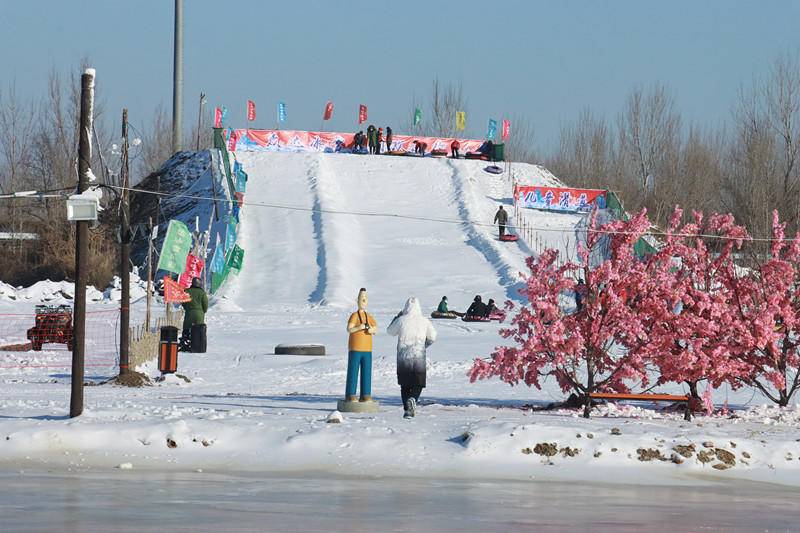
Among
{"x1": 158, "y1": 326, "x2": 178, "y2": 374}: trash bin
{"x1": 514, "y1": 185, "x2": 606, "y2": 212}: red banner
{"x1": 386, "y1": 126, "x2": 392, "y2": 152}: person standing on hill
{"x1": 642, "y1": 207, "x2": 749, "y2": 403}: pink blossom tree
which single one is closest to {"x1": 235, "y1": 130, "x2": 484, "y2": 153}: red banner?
{"x1": 386, "y1": 126, "x2": 392, "y2": 152}: person standing on hill

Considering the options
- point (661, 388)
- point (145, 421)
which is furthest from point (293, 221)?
point (145, 421)

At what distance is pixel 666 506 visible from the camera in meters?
10.9

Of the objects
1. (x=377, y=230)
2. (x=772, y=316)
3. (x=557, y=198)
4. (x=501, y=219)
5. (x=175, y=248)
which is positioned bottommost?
(x=772, y=316)

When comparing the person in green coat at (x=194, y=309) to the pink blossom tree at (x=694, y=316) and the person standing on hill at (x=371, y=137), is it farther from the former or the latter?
the person standing on hill at (x=371, y=137)

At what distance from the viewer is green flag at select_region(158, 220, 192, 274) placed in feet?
96.8

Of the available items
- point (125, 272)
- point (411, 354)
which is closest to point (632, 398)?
point (411, 354)

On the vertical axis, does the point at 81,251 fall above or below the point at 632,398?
above

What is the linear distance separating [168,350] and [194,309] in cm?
562

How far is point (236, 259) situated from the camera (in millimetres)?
50031

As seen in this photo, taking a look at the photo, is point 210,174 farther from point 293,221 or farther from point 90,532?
point 90,532

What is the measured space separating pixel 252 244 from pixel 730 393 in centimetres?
3485

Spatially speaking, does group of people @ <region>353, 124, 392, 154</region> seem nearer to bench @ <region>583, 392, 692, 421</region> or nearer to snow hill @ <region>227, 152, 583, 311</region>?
snow hill @ <region>227, 152, 583, 311</region>

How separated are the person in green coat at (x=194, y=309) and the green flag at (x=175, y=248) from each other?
1196mm

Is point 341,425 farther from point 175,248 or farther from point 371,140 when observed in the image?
point 371,140
